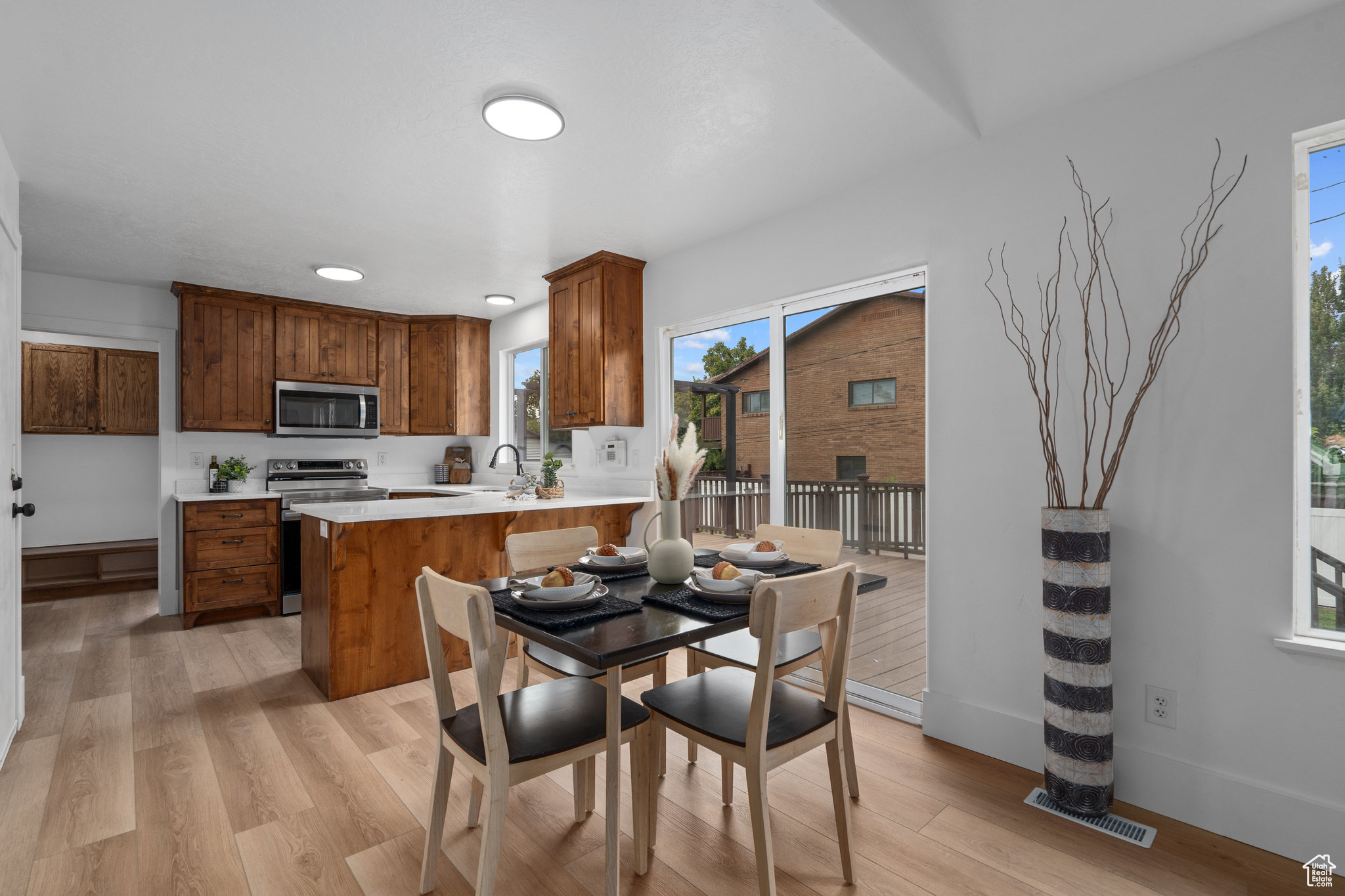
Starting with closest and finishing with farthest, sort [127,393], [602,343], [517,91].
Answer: [517,91] < [602,343] < [127,393]

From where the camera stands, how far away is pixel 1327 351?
1.87 meters

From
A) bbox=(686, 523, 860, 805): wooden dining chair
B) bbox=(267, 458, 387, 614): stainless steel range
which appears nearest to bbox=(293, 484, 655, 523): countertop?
bbox=(267, 458, 387, 614): stainless steel range

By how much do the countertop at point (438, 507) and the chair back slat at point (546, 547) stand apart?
1015 mm

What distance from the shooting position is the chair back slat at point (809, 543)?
2.48 metres

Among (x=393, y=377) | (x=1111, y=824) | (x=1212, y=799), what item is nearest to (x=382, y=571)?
(x=393, y=377)

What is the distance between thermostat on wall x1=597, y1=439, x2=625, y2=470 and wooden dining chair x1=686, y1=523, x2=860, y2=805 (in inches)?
67.6

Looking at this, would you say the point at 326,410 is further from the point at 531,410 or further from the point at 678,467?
the point at 678,467

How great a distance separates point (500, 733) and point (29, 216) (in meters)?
3.86

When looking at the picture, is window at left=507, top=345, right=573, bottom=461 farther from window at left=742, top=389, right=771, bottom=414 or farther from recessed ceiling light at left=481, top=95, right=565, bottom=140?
recessed ceiling light at left=481, top=95, right=565, bottom=140

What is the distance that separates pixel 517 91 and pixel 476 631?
1777 mm

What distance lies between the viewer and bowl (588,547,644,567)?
221cm

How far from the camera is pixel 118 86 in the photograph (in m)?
2.12

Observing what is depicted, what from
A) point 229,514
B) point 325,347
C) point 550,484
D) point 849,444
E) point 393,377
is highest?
point 325,347

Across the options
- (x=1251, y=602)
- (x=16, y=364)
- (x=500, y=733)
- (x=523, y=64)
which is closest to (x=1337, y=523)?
(x=1251, y=602)
